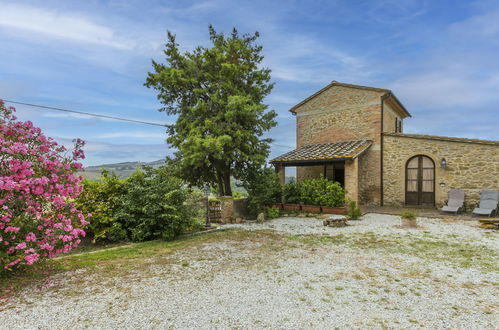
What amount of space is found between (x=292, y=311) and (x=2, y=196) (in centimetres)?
467

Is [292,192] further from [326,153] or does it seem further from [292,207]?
[326,153]

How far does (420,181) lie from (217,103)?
10.9 metres

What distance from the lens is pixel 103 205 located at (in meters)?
7.25

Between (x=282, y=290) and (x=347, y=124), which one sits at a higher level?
(x=347, y=124)

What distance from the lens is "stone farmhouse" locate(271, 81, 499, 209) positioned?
38.2ft

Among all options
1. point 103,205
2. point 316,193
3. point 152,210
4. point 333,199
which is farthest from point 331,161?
point 103,205

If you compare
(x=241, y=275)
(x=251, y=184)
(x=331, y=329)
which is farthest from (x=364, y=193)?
(x=331, y=329)

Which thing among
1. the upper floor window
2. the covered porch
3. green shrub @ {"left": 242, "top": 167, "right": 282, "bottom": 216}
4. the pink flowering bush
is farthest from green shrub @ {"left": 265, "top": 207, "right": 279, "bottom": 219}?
the upper floor window

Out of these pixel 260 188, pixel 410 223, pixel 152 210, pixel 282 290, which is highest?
pixel 260 188

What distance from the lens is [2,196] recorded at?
13.2 ft


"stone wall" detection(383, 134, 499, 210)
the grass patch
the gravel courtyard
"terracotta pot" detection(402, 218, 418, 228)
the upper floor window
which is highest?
the upper floor window

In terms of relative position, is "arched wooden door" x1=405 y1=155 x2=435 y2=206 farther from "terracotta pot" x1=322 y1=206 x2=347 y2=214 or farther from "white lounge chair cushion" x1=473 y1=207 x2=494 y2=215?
"terracotta pot" x1=322 y1=206 x2=347 y2=214

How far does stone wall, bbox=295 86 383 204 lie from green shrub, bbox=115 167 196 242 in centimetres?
1037

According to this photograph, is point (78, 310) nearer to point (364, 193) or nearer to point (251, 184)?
point (251, 184)
